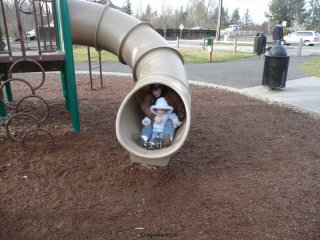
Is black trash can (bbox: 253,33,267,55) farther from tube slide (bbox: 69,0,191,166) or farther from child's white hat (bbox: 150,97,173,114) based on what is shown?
child's white hat (bbox: 150,97,173,114)

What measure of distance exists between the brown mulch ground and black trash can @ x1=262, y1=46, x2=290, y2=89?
8.56 feet

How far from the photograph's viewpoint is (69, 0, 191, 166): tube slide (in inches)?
123

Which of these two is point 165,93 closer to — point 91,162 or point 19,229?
point 91,162

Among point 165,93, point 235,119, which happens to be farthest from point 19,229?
point 235,119

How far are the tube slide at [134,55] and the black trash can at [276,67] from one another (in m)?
4.01

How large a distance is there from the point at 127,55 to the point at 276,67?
14.4 ft

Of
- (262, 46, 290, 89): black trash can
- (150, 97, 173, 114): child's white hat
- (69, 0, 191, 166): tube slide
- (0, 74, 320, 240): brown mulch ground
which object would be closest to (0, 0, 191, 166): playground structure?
(69, 0, 191, 166): tube slide

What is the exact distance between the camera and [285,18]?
55594 mm

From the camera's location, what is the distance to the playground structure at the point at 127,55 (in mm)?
3154

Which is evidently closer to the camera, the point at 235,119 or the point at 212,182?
the point at 212,182

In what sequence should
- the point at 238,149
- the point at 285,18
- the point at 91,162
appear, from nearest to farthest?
1. the point at 91,162
2. the point at 238,149
3. the point at 285,18

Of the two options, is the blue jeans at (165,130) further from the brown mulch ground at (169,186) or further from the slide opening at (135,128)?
the brown mulch ground at (169,186)

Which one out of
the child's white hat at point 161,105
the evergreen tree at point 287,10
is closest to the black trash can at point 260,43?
the child's white hat at point 161,105

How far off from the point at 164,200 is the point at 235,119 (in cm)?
280
